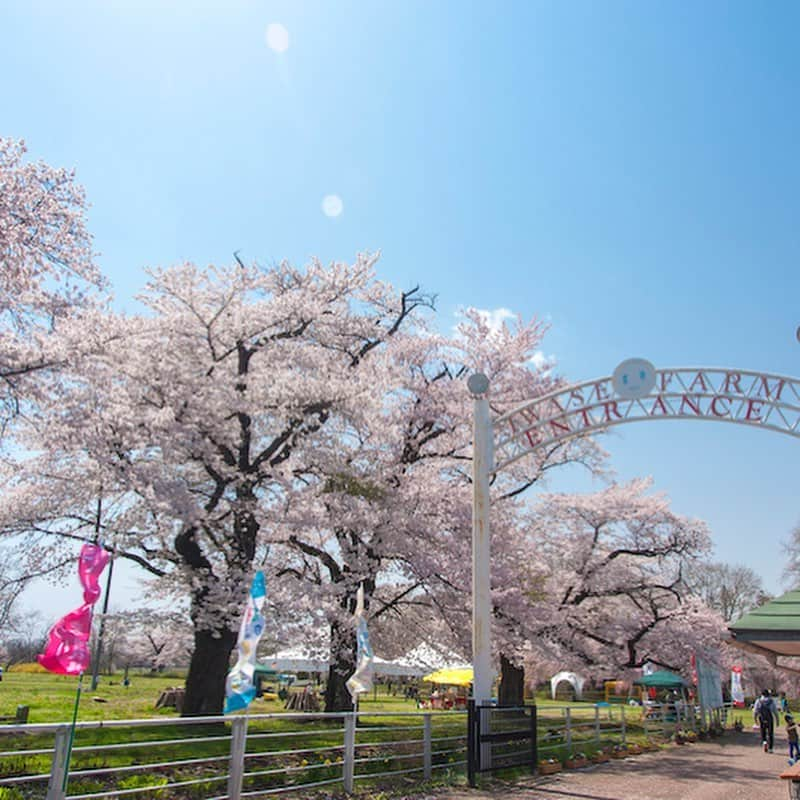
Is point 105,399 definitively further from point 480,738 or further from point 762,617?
point 762,617

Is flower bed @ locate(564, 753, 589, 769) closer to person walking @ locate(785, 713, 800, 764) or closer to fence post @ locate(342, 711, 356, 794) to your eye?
person walking @ locate(785, 713, 800, 764)

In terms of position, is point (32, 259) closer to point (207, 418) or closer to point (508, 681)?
point (207, 418)

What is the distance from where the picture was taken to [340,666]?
17.2 m

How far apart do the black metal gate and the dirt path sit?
38 cm

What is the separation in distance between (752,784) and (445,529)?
8.38m

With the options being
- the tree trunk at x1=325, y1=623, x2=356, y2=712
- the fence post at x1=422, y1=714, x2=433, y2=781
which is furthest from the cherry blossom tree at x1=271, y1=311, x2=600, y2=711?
the fence post at x1=422, y1=714, x2=433, y2=781

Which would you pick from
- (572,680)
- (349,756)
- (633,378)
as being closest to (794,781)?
(349,756)

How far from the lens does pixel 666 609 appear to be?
2608cm

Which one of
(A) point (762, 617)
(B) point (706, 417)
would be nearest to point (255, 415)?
(B) point (706, 417)

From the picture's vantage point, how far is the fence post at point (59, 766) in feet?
19.1

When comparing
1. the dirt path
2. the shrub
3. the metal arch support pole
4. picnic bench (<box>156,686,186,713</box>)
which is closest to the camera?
the shrub

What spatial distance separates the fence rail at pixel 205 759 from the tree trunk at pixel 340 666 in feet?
6.28

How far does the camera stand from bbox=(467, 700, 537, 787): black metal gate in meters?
10.9

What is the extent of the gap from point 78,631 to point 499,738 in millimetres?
7821
